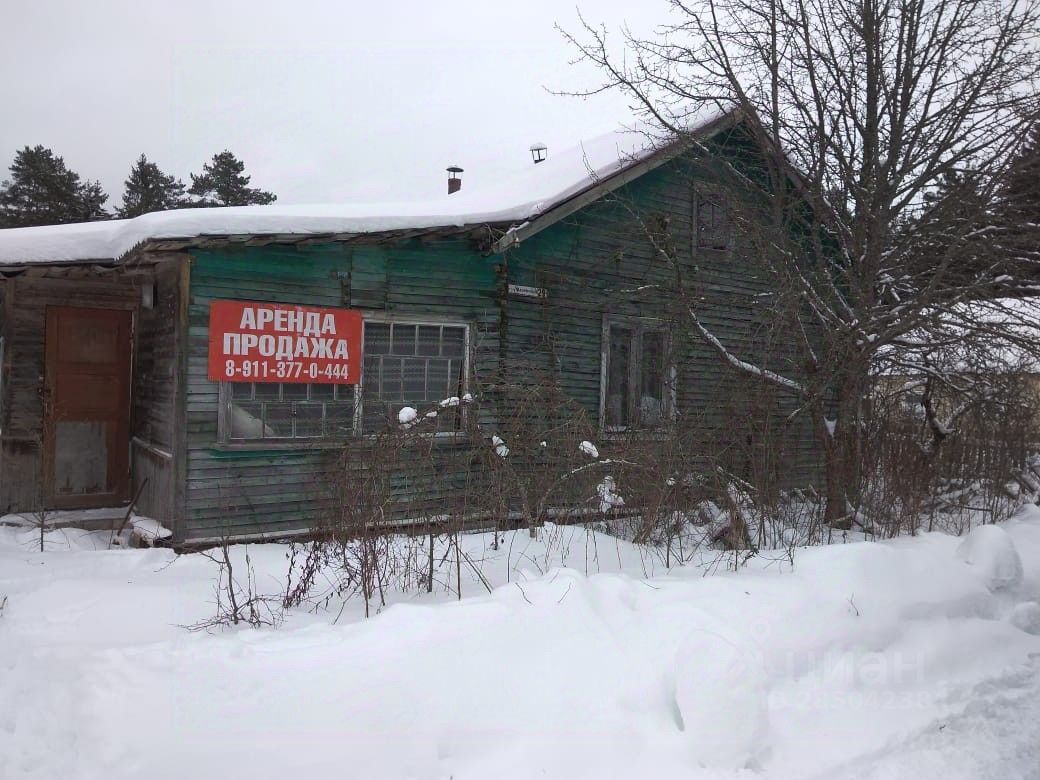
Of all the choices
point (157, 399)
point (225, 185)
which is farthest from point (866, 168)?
point (225, 185)

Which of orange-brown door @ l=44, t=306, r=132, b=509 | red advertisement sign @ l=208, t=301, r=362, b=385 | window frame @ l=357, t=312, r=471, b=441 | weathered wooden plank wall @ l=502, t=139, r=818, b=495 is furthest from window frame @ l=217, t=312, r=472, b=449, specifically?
orange-brown door @ l=44, t=306, r=132, b=509

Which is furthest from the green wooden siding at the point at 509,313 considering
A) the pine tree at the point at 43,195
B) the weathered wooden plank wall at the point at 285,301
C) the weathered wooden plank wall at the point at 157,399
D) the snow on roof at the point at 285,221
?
the pine tree at the point at 43,195

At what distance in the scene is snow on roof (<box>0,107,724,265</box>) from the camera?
6746 millimetres

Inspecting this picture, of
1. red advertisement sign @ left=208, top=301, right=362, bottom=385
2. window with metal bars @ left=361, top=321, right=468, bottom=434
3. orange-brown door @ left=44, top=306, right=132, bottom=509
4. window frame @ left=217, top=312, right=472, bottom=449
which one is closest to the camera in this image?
window frame @ left=217, top=312, right=472, bottom=449

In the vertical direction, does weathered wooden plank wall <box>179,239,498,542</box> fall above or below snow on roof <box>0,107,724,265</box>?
below

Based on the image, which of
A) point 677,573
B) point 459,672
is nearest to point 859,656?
point 677,573

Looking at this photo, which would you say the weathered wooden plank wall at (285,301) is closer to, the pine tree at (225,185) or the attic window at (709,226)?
the attic window at (709,226)

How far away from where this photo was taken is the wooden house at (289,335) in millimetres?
7184

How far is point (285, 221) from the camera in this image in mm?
7070

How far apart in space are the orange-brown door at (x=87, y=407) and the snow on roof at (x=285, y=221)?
3.39ft

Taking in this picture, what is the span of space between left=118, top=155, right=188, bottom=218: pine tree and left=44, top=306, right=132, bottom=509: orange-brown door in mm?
33044

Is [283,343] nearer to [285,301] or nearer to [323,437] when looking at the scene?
[285,301]

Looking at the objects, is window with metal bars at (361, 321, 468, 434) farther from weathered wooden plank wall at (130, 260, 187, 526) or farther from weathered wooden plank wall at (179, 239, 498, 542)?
weathered wooden plank wall at (130, 260, 187, 526)

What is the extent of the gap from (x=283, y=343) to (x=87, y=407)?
2796 mm
